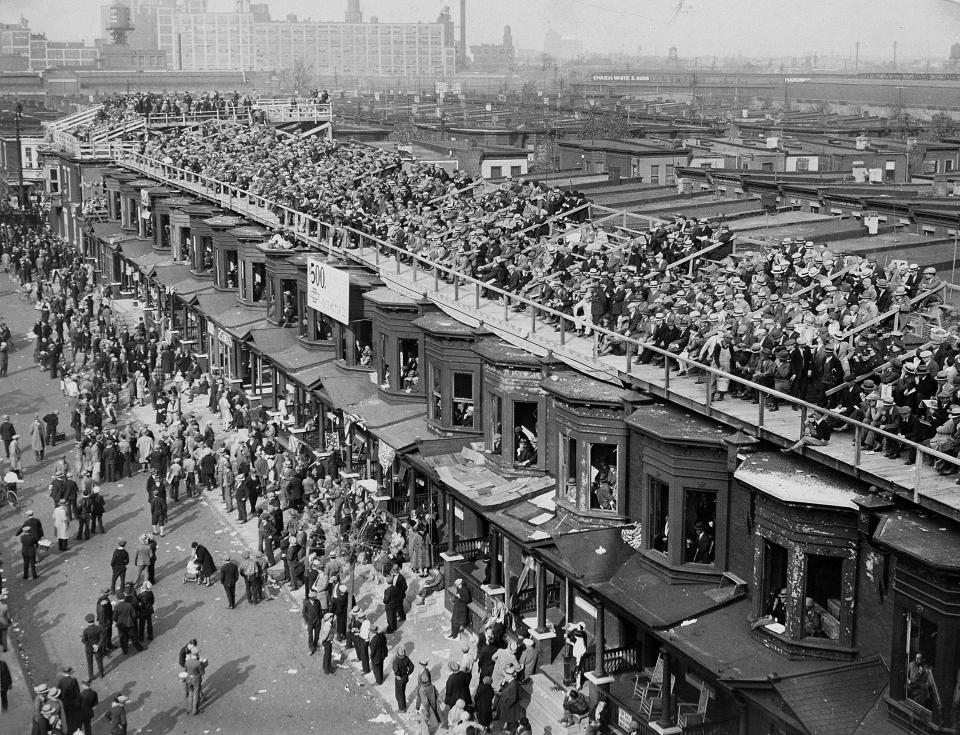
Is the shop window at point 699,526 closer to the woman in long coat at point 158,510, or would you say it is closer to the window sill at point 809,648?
the window sill at point 809,648

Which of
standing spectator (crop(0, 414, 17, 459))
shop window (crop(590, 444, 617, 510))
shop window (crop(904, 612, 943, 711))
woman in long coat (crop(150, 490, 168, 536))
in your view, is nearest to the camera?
shop window (crop(904, 612, 943, 711))

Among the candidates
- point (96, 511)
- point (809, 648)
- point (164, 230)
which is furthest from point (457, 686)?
point (164, 230)

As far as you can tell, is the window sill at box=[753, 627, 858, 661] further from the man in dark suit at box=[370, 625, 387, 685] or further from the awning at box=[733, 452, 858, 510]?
the man in dark suit at box=[370, 625, 387, 685]

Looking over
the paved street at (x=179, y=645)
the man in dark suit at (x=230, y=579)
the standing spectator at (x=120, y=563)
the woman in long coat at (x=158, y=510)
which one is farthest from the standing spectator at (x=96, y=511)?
the man in dark suit at (x=230, y=579)

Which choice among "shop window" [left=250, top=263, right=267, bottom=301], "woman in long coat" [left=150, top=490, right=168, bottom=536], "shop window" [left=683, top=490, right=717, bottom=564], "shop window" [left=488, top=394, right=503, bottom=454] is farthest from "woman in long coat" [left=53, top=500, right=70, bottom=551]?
"shop window" [left=683, top=490, right=717, bottom=564]

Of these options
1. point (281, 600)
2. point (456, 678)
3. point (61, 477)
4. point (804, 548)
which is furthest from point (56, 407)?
point (804, 548)

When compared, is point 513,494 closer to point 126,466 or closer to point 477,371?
point 477,371

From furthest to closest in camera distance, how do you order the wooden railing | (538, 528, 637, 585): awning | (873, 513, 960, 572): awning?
(538, 528, 637, 585): awning < the wooden railing < (873, 513, 960, 572): awning
